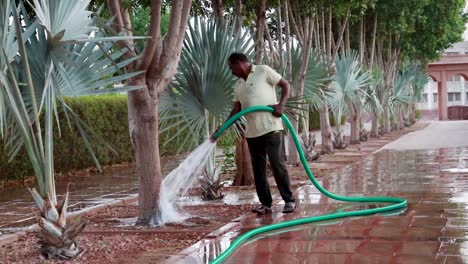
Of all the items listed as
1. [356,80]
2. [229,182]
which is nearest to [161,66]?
[229,182]

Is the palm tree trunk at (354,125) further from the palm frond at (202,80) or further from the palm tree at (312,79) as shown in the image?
the palm frond at (202,80)

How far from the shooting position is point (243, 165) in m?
12.7

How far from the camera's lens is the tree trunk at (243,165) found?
12648mm

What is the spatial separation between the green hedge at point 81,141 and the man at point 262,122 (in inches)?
271

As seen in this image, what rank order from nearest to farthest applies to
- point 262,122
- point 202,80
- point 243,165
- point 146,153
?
1. point 146,153
2. point 262,122
3. point 202,80
4. point 243,165

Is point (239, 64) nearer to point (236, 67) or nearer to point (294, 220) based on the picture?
point (236, 67)

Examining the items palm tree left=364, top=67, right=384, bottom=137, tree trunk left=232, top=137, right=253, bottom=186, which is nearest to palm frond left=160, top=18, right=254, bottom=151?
tree trunk left=232, top=137, right=253, bottom=186

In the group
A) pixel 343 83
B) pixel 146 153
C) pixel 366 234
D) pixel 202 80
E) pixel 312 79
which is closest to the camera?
pixel 366 234

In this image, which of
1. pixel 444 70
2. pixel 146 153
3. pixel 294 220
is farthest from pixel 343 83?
pixel 444 70

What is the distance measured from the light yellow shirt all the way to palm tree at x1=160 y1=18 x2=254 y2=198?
0.98 m

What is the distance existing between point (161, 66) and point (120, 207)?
3.16 metres

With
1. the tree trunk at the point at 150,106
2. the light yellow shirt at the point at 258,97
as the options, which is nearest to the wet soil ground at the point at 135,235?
the tree trunk at the point at 150,106

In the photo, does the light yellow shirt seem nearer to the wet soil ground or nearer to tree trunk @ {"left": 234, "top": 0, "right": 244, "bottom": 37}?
the wet soil ground

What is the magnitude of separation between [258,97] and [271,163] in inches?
32.1
